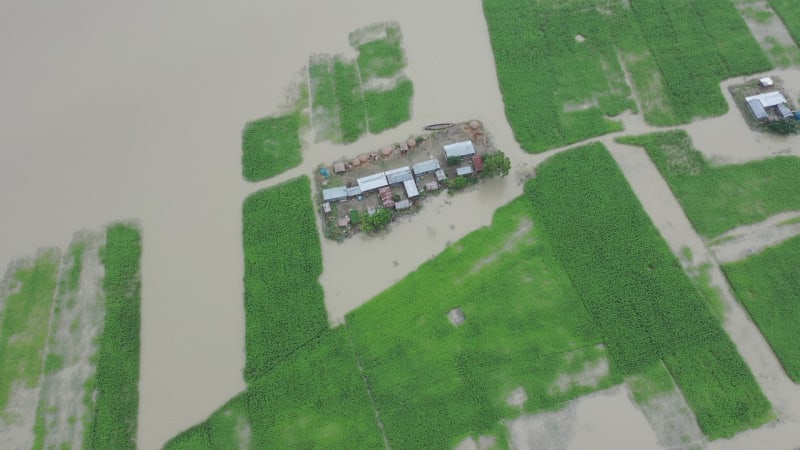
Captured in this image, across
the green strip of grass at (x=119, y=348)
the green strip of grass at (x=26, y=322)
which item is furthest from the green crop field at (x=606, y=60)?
the green strip of grass at (x=26, y=322)

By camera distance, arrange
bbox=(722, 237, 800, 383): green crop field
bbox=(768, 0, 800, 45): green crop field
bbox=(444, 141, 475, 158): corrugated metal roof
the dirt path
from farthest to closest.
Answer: bbox=(768, 0, 800, 45): green crop field, bbox=(444, 141, 475, 158): corrugated metal roof, the dirt path, bbox=(722, 237, 800, 383): green crop field

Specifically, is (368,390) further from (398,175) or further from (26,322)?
(26,322)

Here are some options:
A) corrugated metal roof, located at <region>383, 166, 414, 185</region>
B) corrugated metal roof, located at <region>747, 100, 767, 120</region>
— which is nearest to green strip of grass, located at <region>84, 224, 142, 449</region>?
corrugated metal roof, located at <region>383, 166, 414, 185</region>

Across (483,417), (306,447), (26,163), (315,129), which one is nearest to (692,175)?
(483,417)

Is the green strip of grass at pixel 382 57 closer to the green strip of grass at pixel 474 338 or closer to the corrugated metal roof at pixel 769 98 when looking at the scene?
the green strip of grass at pixel 474 338

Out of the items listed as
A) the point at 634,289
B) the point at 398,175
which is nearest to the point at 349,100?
the point at 398,175

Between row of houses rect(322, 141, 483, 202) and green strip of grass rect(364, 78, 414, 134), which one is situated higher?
green strip of grass rect(364, 78, 414, 134)

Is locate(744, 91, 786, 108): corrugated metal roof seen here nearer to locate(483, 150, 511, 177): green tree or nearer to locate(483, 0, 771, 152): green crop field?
locate(483, 0, 771, 152): green crop field
